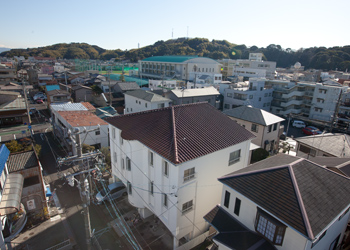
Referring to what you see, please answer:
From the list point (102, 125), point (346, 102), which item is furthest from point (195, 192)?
point (346, 102)

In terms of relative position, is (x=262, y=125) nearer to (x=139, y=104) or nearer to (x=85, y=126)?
(x=139, y=104)

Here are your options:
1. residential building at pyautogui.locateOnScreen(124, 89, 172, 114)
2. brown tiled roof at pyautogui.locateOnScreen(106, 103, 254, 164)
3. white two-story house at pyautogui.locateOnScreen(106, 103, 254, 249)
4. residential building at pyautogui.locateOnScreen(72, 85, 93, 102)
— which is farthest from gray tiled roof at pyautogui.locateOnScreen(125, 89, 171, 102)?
residential building at pyautogui.locateOnScreen(72, 85, 93, 102)

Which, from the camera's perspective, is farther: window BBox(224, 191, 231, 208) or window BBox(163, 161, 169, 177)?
window BBox(163, 161, 169, 177)

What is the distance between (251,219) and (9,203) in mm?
11234

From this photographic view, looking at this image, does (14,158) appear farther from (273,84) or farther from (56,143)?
(273,84)

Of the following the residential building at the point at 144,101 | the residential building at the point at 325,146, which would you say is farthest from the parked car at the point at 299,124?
the residential building at the point at 144,101

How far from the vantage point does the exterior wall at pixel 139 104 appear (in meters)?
28.2

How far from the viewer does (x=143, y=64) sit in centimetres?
8138

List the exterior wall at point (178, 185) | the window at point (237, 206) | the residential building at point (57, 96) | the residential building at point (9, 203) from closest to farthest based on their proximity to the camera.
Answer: the residential building at point (9, 203), the window at point (237, 206), the exterior wall at point (178, 185), the residential building at point (57, 96)

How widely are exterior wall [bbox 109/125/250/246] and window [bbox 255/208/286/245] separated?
3.72 meters

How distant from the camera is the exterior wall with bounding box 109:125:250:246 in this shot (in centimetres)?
1074

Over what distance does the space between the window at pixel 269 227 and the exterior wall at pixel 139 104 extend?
2133 cm

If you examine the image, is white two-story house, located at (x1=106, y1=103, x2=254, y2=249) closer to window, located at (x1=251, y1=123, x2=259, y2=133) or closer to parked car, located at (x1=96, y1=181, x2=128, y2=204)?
parked car, located at (x1=96, y1=181, x2=128, y2=204)

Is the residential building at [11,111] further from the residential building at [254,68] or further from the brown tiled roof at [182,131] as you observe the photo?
the residential building at [254,68]
